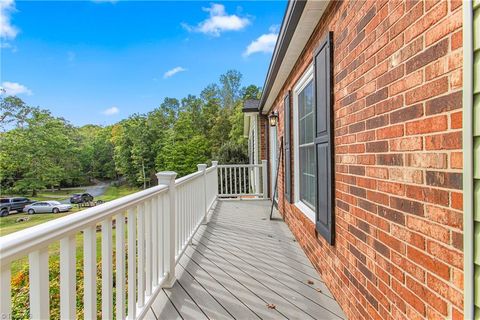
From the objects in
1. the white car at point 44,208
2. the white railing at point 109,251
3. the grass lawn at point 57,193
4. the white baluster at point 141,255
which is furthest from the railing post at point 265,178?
A: the grass lawn at point 57,193

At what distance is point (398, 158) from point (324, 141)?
1.20 meters

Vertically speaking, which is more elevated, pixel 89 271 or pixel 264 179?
pixel 89 271

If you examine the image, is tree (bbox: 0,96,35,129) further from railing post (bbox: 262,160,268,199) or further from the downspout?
the downspout

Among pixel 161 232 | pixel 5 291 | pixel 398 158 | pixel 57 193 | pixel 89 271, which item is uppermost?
pixel 398 158

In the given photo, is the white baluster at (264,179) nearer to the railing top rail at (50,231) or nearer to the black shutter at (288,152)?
Answer: the black shutter at (288,152)

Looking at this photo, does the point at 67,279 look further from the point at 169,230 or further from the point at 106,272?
the point at 169,230

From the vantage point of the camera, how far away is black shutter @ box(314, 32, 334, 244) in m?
2.44

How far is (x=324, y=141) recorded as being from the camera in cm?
262

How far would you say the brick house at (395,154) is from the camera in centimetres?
101

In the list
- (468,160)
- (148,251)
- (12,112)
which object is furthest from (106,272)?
(12,112)

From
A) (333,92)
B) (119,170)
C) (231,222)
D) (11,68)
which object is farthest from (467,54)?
(11,68)

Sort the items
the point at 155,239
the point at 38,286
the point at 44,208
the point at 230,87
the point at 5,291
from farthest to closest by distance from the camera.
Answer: the point at 230,87 → the point at 44,208 → the point at 155,239 → the point at 38,286 → the point at 5,291

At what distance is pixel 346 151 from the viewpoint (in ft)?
7.07

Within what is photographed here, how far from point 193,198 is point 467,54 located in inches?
141
